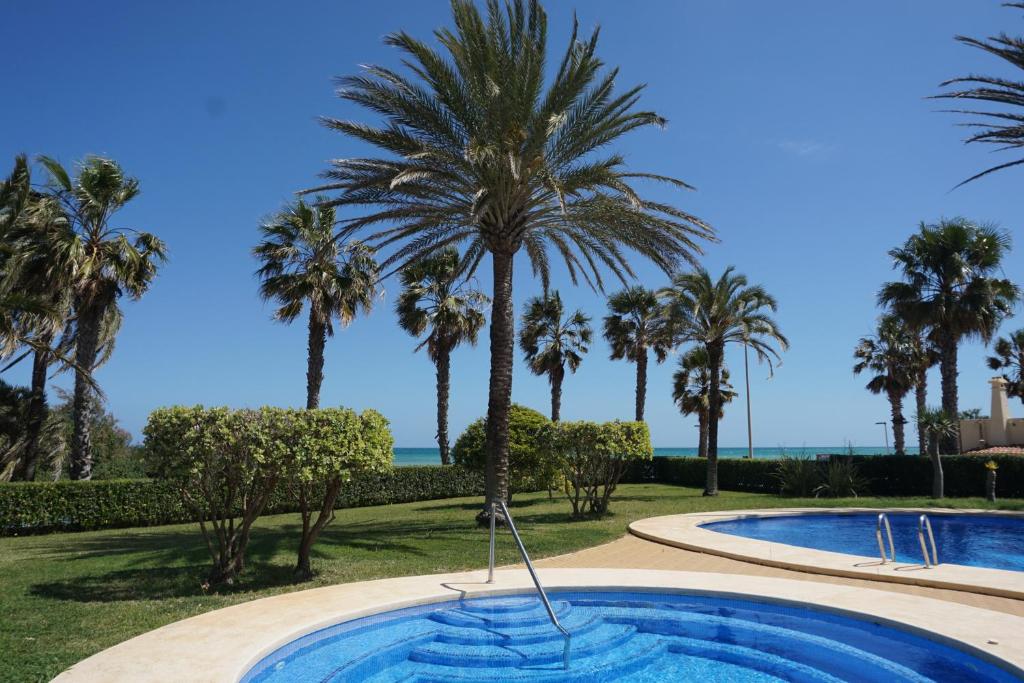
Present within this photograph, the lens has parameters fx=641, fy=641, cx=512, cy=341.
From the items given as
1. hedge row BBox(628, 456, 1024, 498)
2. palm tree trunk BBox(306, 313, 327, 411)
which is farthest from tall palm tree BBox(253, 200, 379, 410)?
hedge row BBox(628, 456, 1024, 498)

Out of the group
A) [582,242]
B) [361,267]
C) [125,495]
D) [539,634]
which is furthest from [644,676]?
[361,267]

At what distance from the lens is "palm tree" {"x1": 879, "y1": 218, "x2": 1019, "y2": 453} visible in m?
22.8

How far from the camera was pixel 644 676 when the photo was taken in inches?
234

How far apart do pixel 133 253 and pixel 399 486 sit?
1150 centimetres

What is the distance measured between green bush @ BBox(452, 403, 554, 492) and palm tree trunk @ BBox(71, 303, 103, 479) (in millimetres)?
10580

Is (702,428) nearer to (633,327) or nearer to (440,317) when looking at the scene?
(633,327)

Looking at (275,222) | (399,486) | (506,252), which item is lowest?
(399,486)

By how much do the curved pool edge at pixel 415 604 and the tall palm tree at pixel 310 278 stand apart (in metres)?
13.4

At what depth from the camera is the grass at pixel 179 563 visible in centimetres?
658

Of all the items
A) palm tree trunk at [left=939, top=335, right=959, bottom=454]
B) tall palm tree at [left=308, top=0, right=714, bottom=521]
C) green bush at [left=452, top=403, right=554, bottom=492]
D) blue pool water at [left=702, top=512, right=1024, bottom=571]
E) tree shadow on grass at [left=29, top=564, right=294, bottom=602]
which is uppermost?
tall palm tree at [left=308, top=0, right=714, bottom=521]

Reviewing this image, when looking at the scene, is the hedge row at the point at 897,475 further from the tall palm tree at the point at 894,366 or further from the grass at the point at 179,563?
the tall palm tree at the point at 894,366

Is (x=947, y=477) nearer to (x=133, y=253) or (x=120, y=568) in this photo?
(x=120, y=568)

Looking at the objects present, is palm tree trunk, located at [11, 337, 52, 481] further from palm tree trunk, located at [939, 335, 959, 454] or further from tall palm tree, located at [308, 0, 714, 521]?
palm tree trunk, located at [939, 335, 959, 454]

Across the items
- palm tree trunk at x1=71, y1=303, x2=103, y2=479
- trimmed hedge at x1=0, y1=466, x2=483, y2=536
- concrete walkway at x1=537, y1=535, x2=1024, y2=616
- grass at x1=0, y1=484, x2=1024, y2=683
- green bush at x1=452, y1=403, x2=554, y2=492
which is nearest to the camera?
grass at x1=0, y1=484, x2=1024, y2=683
